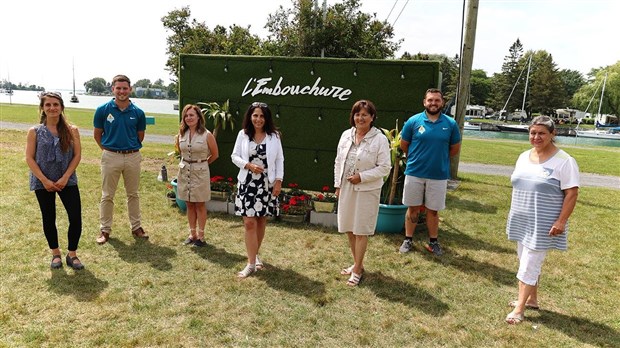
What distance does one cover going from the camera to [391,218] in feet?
17.1

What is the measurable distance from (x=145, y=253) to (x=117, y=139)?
123 cm

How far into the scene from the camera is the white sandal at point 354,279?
148 inches

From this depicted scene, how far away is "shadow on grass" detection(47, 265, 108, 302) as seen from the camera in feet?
11.0

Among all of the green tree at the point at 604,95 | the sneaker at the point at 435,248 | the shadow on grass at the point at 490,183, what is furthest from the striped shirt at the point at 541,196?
the green tree at the point at 604,95

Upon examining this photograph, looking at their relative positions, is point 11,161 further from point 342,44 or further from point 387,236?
point 342,44

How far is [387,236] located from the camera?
5.16 meters

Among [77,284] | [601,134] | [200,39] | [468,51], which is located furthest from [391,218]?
[601,134]

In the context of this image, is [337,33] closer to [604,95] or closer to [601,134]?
[601,134]

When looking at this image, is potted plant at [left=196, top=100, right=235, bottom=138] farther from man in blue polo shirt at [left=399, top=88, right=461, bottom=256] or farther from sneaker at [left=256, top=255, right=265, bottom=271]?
man in blue polo shirt at [left=399, top=88, right=461, bottom=256]

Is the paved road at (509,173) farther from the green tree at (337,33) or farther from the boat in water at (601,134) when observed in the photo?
the boat in water at (601,134)

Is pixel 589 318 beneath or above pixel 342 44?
beneath

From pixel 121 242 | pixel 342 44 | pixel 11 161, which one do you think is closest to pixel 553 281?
pixel 121 242

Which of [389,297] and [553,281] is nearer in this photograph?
[389,297]

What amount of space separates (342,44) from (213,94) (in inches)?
365
